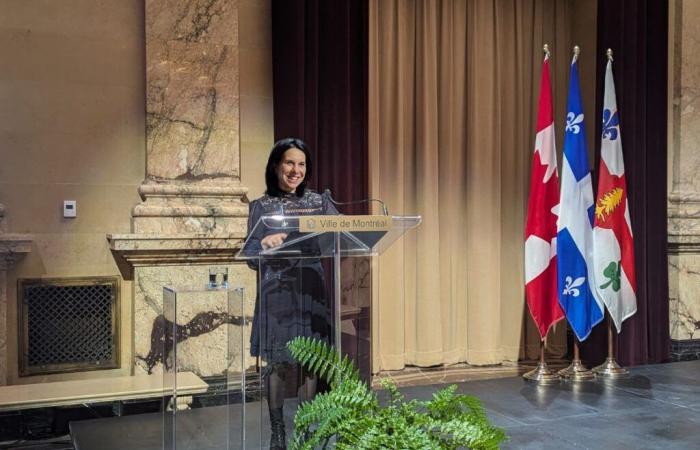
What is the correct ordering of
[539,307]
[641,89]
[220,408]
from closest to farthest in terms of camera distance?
[220,408] → [539,307] → [641,89]

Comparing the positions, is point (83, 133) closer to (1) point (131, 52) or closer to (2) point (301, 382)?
(1) point (131, 52)

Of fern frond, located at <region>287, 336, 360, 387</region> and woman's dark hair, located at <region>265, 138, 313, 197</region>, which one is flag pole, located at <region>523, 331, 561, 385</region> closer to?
woman's dark hair, located at <region>265, 138, 313, 197</region>

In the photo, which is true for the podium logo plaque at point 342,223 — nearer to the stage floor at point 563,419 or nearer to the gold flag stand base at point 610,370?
the stage floor at point 563,419

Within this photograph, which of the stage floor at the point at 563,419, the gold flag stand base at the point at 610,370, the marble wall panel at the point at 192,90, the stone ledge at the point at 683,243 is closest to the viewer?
the stage floor at the point at 563,419

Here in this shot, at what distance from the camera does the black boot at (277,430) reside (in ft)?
8.54

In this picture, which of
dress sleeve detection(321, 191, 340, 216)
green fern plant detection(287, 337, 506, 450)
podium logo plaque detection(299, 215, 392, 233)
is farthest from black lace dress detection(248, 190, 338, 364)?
green fern plant detection(287, 337, 506, 450)

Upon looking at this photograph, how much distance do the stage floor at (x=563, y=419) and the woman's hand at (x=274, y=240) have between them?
556mm

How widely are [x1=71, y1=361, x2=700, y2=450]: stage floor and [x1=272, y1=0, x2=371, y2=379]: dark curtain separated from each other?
1.48 metres

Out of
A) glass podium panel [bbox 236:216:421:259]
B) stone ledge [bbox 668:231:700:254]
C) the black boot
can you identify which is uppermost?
glass podium panel [bbox 236:216:421:259]

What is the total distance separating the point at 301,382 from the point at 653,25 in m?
4.59

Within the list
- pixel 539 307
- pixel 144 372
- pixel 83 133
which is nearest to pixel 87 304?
pixel 144 372

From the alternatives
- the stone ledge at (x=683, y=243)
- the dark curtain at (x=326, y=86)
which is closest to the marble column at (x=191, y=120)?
the dark curtain at (x=326, y=86)

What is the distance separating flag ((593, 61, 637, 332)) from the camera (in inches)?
203

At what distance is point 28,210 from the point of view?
14.3ft
